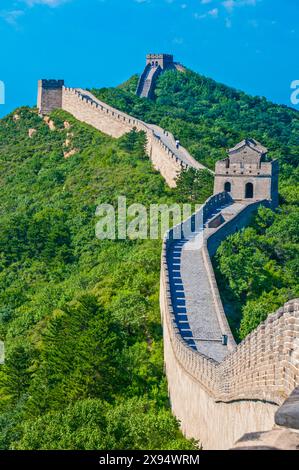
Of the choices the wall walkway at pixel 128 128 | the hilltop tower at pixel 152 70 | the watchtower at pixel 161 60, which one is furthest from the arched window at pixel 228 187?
the watchtower at pixel 161 60

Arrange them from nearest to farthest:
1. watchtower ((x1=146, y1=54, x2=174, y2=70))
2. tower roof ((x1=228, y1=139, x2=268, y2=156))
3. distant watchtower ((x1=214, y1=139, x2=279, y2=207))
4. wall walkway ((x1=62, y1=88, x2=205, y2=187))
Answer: distant watchtower ((x1=214, y1=139, x2=279, y2=207)) < tower roof ((x1=228, y1=139, x2=268, y2=156)) < wall walkway ((x1=62, y1=88, x2=205, y2=187)) < watchtower ((x1=146, y1=54, x2=174, y2=70))

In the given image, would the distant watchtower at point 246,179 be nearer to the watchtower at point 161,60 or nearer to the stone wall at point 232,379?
the stone wall at point 232,379

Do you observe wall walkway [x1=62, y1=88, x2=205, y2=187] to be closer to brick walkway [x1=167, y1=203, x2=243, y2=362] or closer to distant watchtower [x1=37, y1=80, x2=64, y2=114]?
distant watchtower [x1=37, y1=80, x2=64, y2=114]

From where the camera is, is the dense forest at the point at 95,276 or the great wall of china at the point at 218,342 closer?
the great wall of china at the point at 218,342

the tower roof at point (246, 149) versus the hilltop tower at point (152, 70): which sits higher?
the hilltop tower at point (152, 70)

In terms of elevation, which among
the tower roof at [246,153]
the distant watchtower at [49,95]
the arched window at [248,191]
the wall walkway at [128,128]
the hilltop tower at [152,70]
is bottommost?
the arched window at [248,191]

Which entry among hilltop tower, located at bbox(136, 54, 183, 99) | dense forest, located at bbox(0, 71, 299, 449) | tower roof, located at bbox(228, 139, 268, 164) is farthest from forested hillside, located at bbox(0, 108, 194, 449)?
hilltop tower, located at bbox(136, 54, 183, 99)
